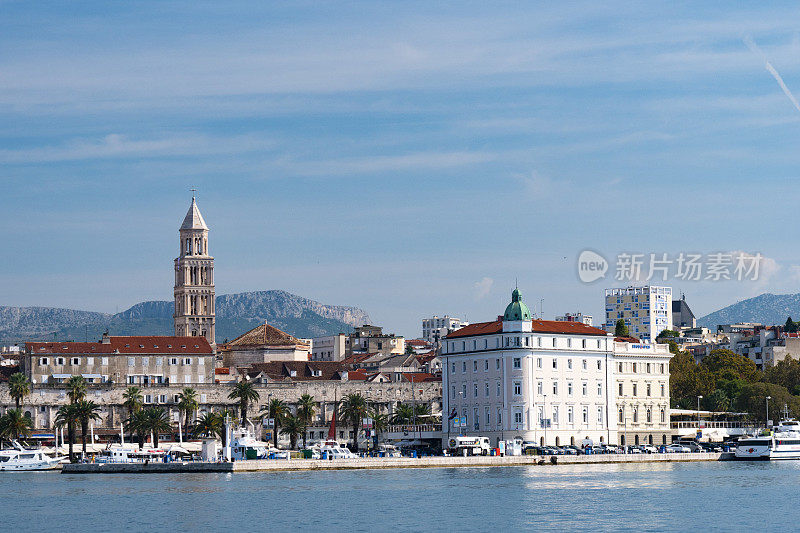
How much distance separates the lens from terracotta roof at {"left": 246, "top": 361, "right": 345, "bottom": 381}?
17450 centimetres

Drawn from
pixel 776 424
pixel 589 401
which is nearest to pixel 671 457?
pixel 589 401

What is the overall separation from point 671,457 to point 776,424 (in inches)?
1439

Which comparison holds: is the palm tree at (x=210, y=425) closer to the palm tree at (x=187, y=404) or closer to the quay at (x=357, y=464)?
the palm tree at (x=187, y=404)

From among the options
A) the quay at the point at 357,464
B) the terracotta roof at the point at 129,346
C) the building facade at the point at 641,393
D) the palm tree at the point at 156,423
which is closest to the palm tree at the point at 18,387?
the terracotta roof at the point at 129,346

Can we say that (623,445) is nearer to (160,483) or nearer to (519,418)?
(519,418)

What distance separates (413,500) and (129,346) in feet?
274

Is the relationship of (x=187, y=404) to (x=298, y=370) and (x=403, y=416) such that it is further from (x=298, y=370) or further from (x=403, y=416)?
(x=298, y=370)

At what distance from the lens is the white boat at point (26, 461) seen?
134m

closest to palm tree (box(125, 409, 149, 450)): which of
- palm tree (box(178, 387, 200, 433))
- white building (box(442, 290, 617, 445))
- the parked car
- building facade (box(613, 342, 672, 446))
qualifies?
Result: palm tree (box(178, 387, 200, 433))

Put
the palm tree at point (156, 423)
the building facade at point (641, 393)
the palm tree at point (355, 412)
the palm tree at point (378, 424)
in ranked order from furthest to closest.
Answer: the palm tree at point (378, 424), the building facade at point (641, 393), the palm tree at point (355, 412), the palm tree at point (156, 423)

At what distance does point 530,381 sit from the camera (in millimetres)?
144375

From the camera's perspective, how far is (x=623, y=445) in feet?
501

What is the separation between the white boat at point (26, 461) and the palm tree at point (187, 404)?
62.9ft

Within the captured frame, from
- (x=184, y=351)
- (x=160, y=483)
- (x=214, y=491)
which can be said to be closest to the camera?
(x=214, y=491)
